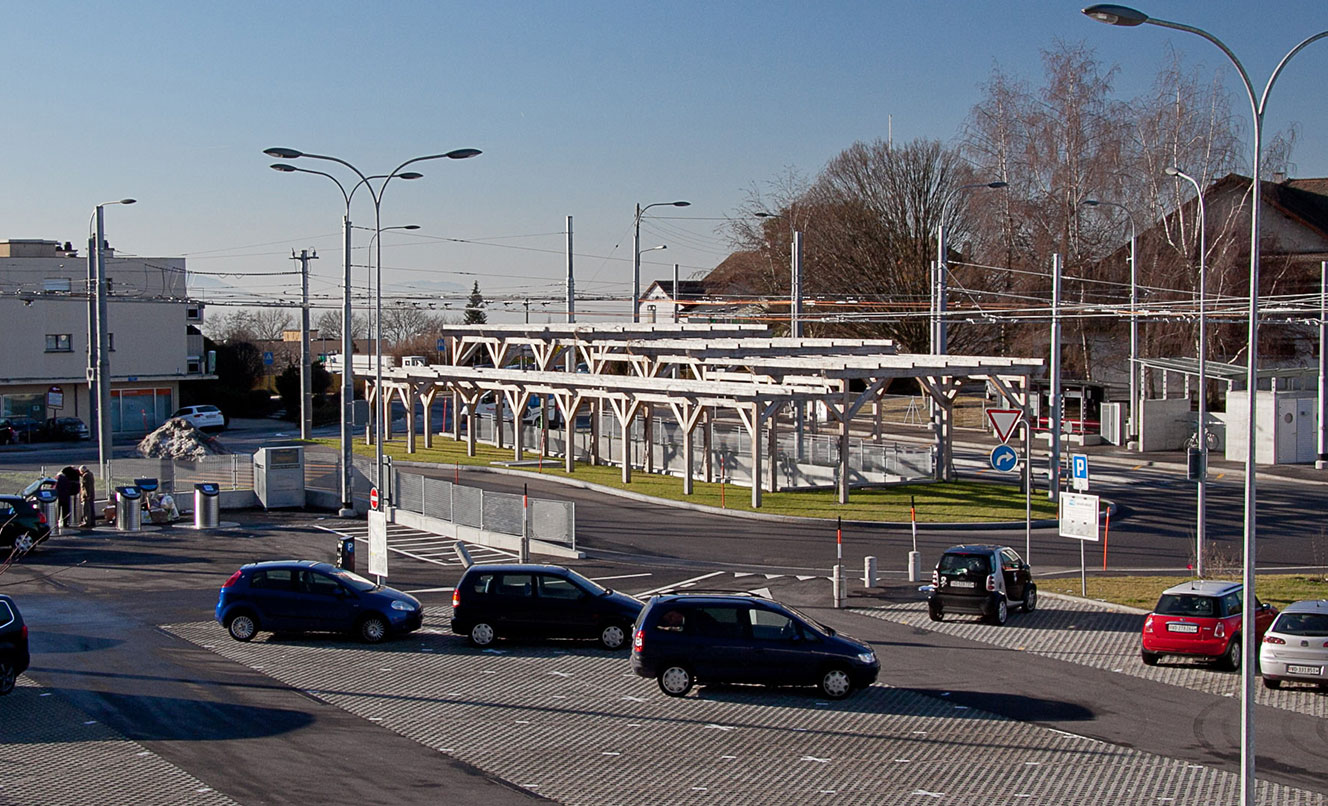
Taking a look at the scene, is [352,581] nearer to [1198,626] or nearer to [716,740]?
[716,740]

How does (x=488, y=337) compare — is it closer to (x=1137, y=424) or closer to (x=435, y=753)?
(x=1137, y=424)

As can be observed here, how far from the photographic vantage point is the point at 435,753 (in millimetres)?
13219

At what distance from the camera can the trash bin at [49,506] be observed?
99.0ft

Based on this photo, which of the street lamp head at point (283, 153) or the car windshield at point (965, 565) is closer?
the car windshield at point (965, 565)

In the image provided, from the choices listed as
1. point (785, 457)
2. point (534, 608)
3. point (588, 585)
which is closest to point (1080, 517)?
point (588, 585)

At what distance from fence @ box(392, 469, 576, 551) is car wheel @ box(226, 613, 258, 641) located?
7178 millimetres

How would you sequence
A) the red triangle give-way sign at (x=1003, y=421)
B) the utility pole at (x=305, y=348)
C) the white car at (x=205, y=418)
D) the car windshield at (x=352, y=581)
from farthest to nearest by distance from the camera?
the white car at (x=205, y=418), the utility pole at (x=305, y=348), the red triangle give-way sign at (x=1003, y=421), the car windshield at (x=352, y=581)

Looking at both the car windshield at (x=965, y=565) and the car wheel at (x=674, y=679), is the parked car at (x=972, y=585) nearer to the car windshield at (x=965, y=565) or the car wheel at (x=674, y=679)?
the car windshield at (x=965, y=565)

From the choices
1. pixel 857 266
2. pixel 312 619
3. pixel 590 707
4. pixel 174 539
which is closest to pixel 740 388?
pixel 174 539

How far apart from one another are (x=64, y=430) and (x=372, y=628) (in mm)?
48902

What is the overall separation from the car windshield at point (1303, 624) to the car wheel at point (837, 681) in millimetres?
5734

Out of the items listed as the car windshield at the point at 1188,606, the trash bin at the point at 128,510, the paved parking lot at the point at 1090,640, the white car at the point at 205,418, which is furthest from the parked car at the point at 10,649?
the white car at the point at 205,418

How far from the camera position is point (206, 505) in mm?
31719

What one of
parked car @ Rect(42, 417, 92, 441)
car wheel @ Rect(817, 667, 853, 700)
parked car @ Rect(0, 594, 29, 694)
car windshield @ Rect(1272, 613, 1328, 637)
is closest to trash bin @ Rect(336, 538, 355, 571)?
parked car @ Rect(0, 594, 29, 694)
